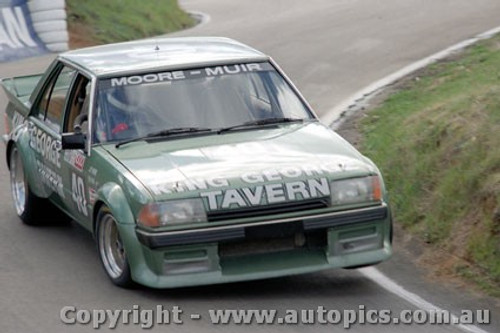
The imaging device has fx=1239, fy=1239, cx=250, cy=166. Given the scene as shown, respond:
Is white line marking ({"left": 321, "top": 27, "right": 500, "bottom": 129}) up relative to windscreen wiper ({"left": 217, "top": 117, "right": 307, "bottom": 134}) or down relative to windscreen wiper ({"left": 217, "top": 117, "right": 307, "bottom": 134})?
down

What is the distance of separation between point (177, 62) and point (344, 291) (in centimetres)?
231

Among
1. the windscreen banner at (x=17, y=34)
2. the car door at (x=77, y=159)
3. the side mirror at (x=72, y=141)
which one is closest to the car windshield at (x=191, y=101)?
the side mirror at (x=72, y=141)

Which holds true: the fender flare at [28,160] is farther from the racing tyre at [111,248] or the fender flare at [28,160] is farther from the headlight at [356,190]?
the headlight at [356,190]

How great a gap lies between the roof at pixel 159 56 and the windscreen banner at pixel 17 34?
10.9 m

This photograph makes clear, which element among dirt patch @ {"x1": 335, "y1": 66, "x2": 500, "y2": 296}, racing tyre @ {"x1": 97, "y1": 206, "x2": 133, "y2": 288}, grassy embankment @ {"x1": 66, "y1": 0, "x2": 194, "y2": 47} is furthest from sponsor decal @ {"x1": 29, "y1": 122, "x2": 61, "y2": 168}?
grassy embankment @ {"x1": 66, "y1": 0, "x2": 194, "y2": 47}

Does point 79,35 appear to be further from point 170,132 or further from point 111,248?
point 111,248

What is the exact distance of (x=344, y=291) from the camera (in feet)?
27.5

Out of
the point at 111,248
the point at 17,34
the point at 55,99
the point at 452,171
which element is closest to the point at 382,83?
the point at 452,171

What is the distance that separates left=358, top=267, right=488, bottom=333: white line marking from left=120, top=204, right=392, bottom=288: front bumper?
0.94 ft

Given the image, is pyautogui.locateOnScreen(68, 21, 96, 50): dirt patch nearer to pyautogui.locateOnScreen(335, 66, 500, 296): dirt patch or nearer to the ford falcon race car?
the ford falcon race car

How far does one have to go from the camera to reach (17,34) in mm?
21438

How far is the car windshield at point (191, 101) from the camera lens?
907cm

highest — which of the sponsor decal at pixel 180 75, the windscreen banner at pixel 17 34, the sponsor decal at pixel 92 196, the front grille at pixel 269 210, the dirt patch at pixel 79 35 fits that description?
the sponsor decal at pixel 180 75

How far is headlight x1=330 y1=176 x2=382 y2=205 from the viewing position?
8.15 m
